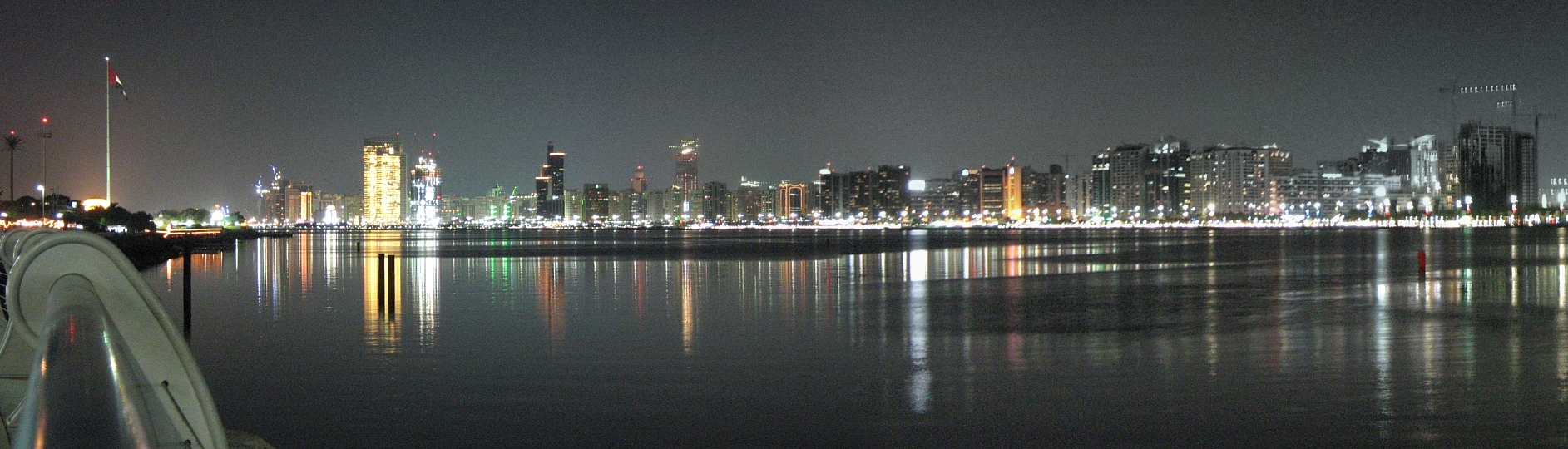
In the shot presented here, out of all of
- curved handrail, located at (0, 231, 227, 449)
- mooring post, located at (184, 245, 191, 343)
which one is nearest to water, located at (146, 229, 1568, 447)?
mooring post, located at (184, 245, 191, 343)

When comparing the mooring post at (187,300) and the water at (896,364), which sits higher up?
the mooring post at (187,300)

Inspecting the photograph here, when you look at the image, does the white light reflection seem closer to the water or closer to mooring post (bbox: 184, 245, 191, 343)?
the water

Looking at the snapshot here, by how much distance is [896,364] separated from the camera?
1305cm

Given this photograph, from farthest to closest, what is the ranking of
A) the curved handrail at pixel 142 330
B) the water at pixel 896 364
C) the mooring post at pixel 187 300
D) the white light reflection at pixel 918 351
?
the mooring post at pixel 187 300
the white light reflection at pixel 918 351
the water at pixel 896 364
the curved handrail at pixel 142 330

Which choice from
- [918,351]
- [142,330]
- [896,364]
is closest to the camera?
[142,330]

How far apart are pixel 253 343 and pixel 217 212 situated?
143m

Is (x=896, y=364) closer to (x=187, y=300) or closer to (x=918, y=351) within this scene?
(x=918, y=351)

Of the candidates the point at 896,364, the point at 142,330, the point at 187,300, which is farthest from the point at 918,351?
the point at 187,300

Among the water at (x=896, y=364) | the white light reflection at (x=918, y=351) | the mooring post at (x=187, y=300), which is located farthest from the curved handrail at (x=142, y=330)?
the mooring post at (x=187, y=300)

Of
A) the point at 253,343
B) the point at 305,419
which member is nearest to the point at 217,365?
the point at 253,343

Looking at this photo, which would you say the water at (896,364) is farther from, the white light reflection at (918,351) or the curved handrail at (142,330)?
the curved handrail at (142,330)

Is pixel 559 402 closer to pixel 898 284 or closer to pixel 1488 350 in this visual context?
pixel 1488 350

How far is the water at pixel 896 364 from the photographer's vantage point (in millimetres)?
9078

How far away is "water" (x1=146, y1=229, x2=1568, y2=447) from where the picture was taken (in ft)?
29.8
